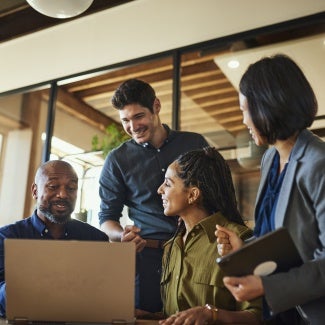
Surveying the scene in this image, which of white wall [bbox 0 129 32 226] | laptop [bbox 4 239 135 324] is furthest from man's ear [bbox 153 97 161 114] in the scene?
white wall [bbox 0 129 32 226]

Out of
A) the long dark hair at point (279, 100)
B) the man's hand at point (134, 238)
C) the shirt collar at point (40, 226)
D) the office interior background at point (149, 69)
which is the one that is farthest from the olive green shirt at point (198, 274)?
the office interior background at point (149, 69)

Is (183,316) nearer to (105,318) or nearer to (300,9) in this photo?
(105,318)

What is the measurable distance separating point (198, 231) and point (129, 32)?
7.77 ft

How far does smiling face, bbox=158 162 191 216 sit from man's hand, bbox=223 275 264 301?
2.28ft

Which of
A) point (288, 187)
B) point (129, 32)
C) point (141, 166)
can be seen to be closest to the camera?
point (288, 187)

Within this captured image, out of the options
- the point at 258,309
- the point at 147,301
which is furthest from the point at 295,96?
the point at 147,301

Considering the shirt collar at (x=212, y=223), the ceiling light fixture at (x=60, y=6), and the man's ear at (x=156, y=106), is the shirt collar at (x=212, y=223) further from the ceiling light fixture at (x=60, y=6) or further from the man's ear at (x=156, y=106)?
the ceiling light fixture at (x=60, y=6)

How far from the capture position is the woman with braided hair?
1578 mm

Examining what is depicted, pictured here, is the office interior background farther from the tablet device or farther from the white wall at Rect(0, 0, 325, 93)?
the tablet device

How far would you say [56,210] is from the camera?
2.09 m

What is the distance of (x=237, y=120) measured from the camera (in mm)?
3400

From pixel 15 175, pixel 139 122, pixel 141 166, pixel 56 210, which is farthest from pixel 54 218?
pixel 15 175

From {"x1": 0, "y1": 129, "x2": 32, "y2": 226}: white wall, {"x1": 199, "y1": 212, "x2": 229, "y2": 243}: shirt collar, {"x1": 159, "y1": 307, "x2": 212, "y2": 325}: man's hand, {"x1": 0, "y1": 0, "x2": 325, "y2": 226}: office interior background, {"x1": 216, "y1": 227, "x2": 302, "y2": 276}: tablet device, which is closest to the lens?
{"x1": 216, "y1": 227, "x2": 302, "y2": 276}: tablet device

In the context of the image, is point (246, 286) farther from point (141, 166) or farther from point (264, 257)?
point (141, 166)
